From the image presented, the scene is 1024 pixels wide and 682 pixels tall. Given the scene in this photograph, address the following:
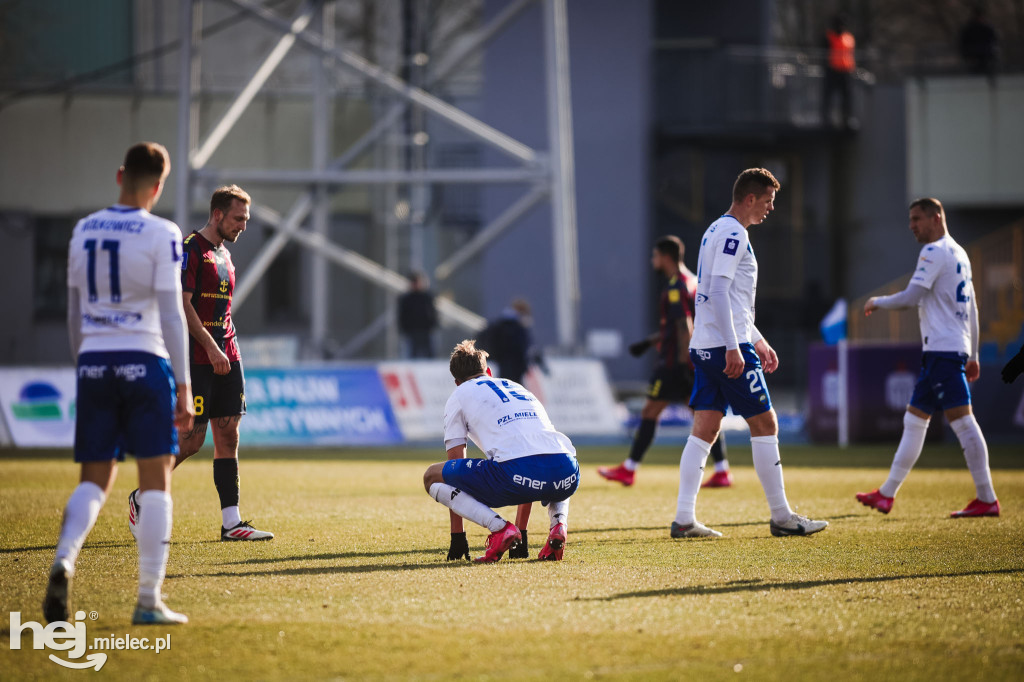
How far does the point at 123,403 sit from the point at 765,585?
3126mm

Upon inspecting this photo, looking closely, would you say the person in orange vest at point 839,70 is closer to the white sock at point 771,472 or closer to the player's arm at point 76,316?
the white sock at point 771,472

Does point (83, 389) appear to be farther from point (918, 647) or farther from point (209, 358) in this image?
point (918, 647)

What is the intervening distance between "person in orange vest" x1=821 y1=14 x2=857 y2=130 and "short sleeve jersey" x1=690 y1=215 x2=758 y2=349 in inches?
783

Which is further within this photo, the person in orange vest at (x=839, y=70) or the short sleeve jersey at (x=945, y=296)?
the person in orange vest at (x=839, y=70)

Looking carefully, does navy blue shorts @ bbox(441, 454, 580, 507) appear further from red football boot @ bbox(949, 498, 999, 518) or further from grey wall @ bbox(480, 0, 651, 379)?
grey wall @ bbox(480, 0, 651, 379)

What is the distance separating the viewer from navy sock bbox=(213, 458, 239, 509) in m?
8.12

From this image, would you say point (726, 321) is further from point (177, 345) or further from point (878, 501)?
point (177, 345)

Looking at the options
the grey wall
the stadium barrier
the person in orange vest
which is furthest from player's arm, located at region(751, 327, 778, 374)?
the person in orange vest

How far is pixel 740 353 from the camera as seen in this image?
7664 mm

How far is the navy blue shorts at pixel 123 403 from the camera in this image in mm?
5223

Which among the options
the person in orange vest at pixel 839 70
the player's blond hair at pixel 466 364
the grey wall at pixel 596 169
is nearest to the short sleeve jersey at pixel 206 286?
the player's blond hair at pixel 466 364

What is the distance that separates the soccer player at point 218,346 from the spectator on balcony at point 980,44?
71.2ft

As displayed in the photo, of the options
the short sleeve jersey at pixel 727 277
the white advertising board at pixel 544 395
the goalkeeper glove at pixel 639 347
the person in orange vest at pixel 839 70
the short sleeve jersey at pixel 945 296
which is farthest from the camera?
the person in orange vest at pixel 839 70

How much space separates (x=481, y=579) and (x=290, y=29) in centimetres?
1576
